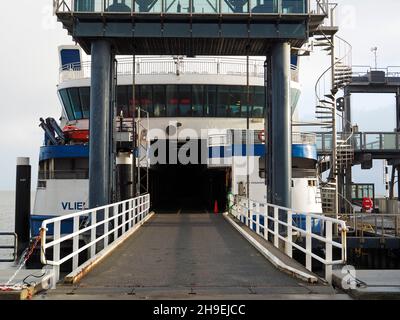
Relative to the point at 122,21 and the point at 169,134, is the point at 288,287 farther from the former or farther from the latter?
the point at 169,134

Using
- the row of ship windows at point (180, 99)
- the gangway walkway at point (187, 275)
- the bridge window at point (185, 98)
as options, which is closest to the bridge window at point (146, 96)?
the row of ship windows at point (180, 99)

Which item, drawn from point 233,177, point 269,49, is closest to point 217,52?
point 269,49

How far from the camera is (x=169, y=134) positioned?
86.9 ft

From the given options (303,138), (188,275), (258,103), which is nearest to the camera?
(188,275)

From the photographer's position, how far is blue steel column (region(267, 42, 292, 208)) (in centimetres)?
1554

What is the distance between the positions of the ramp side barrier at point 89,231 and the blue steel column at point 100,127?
634 mm

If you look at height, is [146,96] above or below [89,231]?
above

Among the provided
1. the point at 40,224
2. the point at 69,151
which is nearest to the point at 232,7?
the point at 69,151

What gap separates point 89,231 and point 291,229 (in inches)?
247

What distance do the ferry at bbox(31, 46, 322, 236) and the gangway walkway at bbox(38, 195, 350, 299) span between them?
832 centimetres

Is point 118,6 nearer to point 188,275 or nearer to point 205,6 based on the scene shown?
point 205,6

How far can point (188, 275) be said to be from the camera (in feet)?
27.6

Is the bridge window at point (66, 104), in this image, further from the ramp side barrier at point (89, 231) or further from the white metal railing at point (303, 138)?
the white metal railing at point (303, 138)
